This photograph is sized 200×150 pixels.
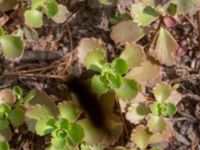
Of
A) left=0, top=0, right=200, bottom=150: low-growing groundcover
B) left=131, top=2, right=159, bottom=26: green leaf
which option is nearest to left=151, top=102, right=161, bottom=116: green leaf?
left=0, top=0, right=200, bottom=150: low-growing groundcover

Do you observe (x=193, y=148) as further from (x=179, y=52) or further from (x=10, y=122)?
(x=10, y=122)

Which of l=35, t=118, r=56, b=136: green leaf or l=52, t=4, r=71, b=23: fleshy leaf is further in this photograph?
l=52, t=4, r=71, b=23: fleshy leaf

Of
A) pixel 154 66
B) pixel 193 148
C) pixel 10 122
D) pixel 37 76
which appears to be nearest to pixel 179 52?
pixel 154 66

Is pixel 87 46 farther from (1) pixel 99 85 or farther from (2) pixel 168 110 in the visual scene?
(2) pixel 168 110

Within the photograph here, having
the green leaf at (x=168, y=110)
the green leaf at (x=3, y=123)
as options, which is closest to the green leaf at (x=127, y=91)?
the green leaf at (x=168, y=110)

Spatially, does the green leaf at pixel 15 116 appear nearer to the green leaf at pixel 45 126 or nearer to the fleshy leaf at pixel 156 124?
the green leaf at pixel 45 126

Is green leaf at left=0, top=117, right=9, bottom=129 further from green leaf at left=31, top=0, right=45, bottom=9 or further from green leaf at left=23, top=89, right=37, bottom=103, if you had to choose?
green leaf at left=31, top=0, right=45, bottom=9
